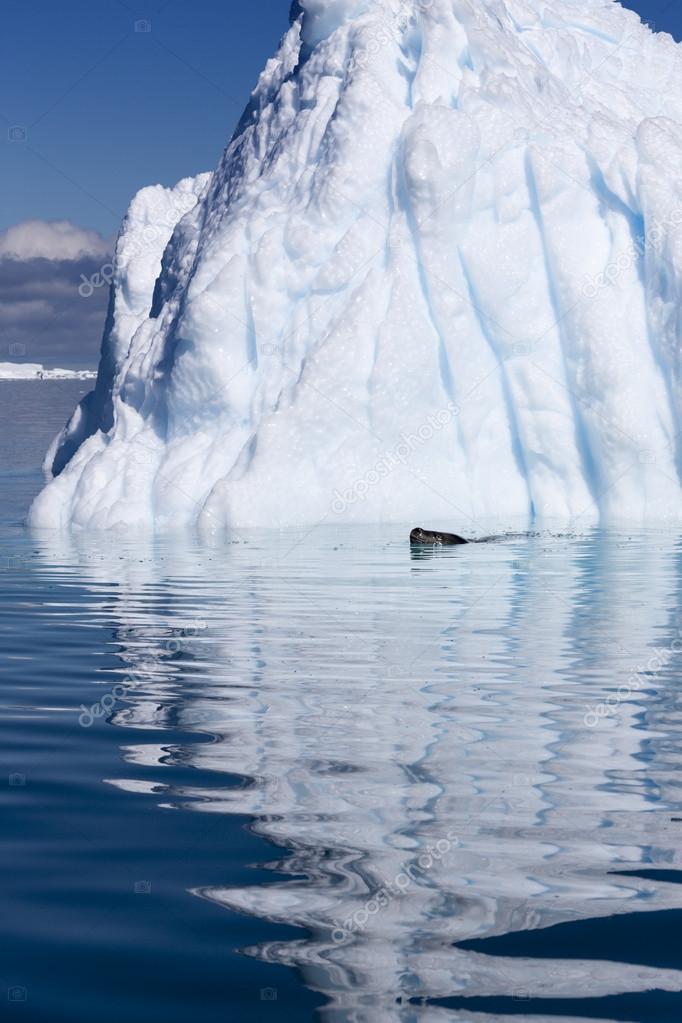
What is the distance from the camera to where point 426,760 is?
22.9ft

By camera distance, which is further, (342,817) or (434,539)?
(434,539)

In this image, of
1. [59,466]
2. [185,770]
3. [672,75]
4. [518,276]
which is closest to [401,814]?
[185,770]

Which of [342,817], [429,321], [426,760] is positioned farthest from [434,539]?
[342,817]

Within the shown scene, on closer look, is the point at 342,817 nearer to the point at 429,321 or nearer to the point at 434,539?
the point at 434,539

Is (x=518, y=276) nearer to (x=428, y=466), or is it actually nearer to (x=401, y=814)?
(x=428, y=466)

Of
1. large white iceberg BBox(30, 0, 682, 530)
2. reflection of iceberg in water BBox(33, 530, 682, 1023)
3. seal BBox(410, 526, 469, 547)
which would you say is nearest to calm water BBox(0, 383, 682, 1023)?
reflection of iceberg in water BBox(33, 530, 682, 1023)

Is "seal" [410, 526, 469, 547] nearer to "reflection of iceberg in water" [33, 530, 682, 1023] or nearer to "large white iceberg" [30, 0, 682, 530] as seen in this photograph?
"large white iceberg" [30, 0, 682, 530]

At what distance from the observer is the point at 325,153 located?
25359 millimetres

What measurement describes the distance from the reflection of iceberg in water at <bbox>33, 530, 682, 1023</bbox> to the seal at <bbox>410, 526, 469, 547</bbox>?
188 inches

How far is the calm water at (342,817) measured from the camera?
13.8 feet

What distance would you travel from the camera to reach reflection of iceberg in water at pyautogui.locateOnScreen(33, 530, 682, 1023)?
176 inches

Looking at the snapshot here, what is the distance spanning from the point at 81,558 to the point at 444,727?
13.0 m

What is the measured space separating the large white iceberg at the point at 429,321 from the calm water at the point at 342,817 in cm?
1049

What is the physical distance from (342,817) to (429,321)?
1876 cm
